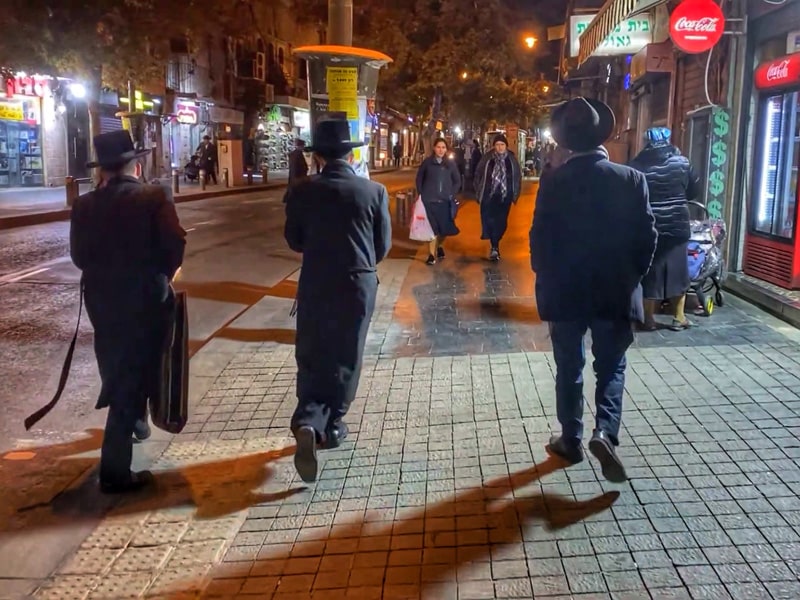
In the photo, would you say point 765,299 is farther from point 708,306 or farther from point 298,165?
point 298,165

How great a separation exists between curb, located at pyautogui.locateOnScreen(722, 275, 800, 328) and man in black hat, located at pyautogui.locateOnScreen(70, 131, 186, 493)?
5.96m

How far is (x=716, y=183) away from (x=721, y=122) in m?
0.72

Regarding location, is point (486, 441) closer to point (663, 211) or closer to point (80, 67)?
point (663, 211)

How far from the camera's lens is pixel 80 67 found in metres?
22.0

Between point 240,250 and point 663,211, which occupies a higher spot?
point 663,211

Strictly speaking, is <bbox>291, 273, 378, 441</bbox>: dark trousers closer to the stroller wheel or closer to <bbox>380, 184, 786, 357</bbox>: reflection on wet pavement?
<bbox>380, 184, 786, 357</bbox>: reflection on wet pavement

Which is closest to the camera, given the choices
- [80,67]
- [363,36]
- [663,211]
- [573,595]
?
[573,595]

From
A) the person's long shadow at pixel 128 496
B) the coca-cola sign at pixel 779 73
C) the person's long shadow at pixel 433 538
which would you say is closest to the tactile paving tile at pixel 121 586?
the person's long shadow at pixel 433 538

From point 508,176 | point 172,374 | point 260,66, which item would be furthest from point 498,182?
point 260,66

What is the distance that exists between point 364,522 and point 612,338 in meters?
1.66

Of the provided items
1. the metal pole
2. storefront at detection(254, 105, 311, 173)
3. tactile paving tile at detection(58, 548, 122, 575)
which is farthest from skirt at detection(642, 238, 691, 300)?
storefront at detection(254, 105, 311, 173)

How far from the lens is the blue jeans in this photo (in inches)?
175

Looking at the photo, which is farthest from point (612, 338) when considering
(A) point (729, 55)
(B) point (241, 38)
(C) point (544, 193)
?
(B) point (241, 38)

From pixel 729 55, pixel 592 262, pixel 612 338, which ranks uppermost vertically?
pixel 729 55
